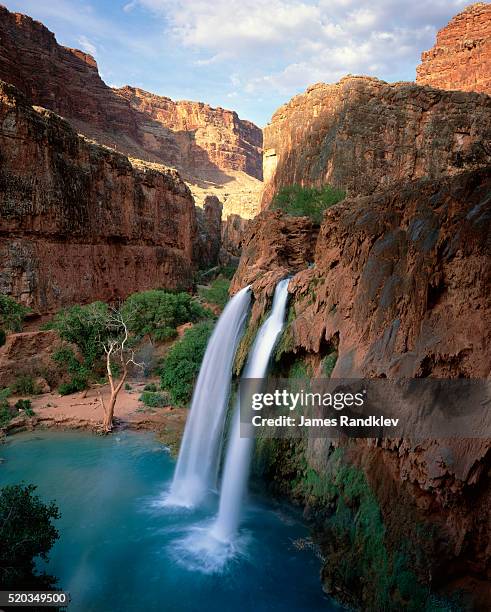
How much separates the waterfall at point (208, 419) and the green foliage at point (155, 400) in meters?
5.50

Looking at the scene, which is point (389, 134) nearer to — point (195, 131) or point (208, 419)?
point (208, 419)

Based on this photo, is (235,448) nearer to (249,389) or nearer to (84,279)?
(249,389)

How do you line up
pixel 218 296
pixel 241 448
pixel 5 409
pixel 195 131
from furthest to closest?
pixel 195 131, pixel 218 296, pixel 5 409, pixel 241 448

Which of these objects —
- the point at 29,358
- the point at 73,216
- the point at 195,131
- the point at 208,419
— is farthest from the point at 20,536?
the point at 195,131

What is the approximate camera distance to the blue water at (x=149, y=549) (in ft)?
24.0

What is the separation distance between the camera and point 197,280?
47594mm

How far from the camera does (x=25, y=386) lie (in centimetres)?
1889

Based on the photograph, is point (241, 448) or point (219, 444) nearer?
point (241, 448)

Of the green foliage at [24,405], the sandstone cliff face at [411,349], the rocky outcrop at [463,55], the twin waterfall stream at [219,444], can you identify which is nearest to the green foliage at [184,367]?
the twin waterfall stream at [219,444]

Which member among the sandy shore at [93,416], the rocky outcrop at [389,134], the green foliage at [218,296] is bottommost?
the sandy shore at [93,416]

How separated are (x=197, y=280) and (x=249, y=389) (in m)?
37.3

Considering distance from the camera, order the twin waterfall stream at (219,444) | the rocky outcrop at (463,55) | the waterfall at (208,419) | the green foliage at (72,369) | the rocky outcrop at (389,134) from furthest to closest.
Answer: the rocky outcrop at (463,55) < the rocky outcrop at (389,134) < the green foliage at (72,369) < the waterfall at (208,419) < the twin waterfall stream at (219,444)

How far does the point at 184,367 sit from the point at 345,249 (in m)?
10.3

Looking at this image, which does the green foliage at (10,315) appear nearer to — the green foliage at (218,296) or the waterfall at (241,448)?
the green foliage at (218,296)
